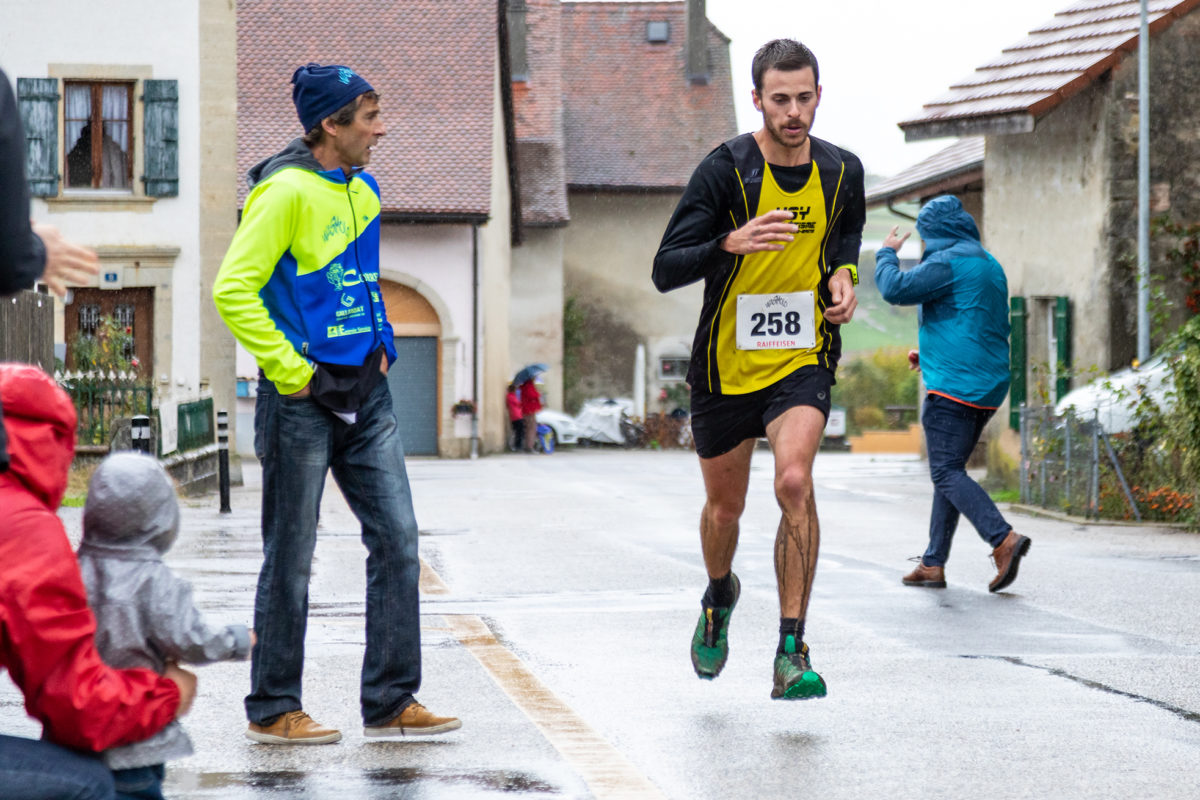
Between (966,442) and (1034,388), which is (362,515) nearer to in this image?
(966,442)

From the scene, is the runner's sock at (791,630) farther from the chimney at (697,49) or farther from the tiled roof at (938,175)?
the chimney at (697,49)

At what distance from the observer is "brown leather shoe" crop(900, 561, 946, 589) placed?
9531 millimetres

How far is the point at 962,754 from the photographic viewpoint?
5.02 m

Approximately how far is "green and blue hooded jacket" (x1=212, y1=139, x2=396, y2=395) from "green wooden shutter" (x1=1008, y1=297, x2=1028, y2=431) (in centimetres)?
1664

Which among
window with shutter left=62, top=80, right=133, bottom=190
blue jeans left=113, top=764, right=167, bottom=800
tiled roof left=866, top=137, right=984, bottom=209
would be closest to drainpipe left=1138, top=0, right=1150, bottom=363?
tiled roof left=866, top=137, right=984, bottom=209

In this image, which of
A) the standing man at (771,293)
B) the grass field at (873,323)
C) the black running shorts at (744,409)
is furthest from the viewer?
the grass field at (873,323)

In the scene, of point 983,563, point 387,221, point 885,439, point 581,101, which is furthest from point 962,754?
point 581,101

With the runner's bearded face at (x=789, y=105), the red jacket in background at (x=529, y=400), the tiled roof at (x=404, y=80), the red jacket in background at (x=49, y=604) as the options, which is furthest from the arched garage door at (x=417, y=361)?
the red jacket in background at (x=49, y=604)

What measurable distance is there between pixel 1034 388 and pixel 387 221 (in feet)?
57.3

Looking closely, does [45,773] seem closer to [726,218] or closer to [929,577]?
[726,218]

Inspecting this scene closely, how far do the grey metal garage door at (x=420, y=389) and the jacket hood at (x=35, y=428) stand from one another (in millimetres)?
33672

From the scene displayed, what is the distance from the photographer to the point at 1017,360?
21.9m

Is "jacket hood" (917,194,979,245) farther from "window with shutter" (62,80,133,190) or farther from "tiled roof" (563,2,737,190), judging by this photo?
"tiled roof" (563,2,737,190)

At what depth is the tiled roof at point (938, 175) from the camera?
25156 millimetres
